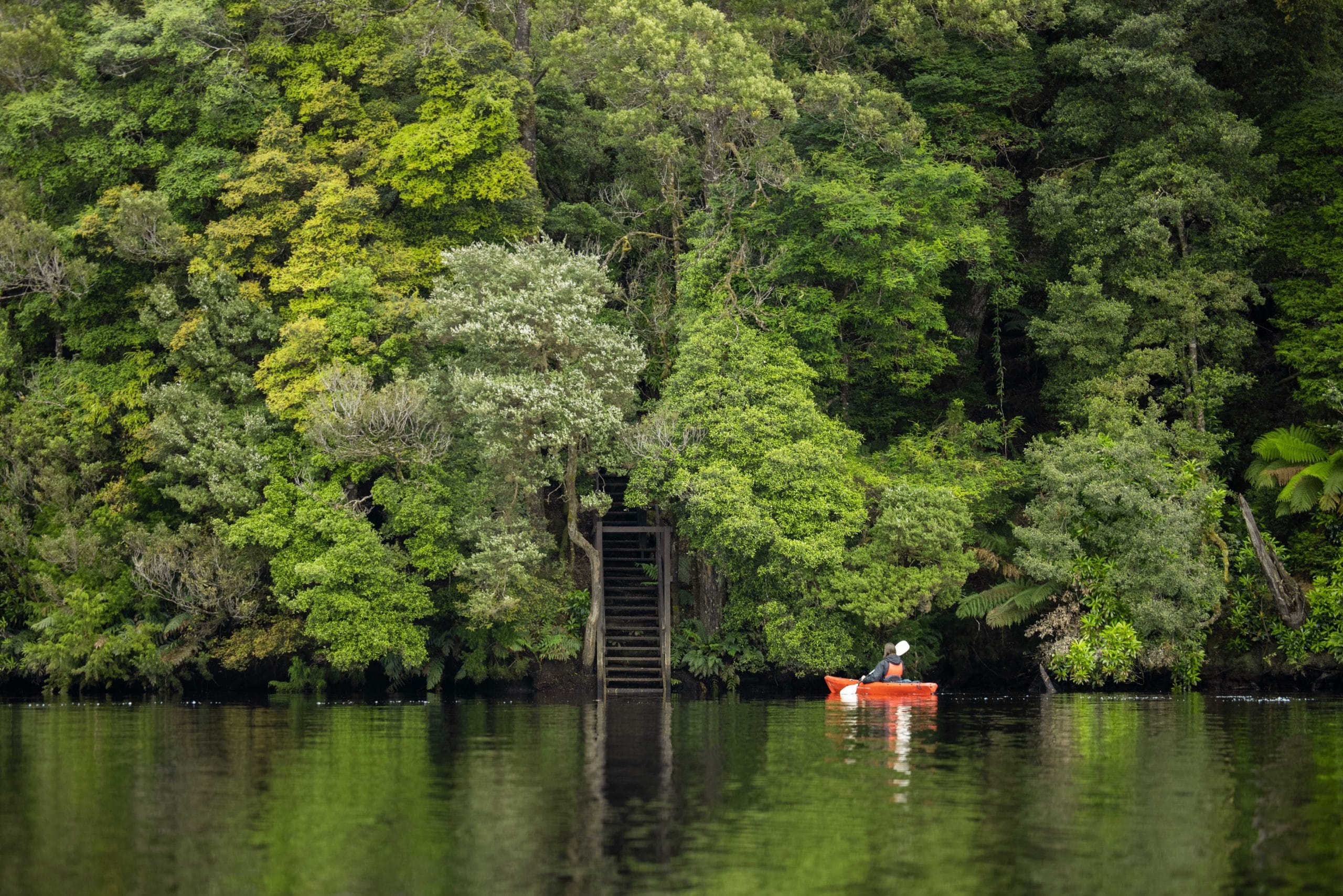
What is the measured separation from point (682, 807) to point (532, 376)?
61.0ft

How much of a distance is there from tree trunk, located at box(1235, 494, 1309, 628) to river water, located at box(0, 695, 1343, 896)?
25.2 ft

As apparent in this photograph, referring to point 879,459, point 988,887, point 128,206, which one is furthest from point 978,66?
point 988,887

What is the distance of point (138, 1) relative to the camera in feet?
133

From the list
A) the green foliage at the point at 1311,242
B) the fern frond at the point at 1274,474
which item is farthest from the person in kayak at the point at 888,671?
the green foliage at the point at 1311,242

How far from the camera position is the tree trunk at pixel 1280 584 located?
3300 centimetres

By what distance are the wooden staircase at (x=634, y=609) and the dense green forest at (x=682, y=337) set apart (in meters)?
0.69

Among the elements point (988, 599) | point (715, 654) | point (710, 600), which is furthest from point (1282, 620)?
point (710, 600)

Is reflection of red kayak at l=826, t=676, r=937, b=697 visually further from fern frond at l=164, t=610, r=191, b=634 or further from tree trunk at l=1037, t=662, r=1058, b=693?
fern frond at l=164, t=610, r=191, b=634

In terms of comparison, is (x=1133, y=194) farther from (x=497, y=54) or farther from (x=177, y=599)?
(x=177, y=599)

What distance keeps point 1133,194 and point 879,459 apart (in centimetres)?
925

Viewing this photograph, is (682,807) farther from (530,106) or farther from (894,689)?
(530,106)

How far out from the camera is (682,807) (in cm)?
1600

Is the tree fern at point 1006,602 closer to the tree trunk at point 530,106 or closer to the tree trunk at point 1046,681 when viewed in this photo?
the tree trunk at point 1046,681

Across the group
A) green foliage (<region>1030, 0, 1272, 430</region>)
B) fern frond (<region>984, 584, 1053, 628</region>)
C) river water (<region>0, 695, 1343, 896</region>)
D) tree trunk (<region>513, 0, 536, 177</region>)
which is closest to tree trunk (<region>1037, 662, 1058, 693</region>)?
fern frond (<region>984, 584, 1053, 628</region>)
